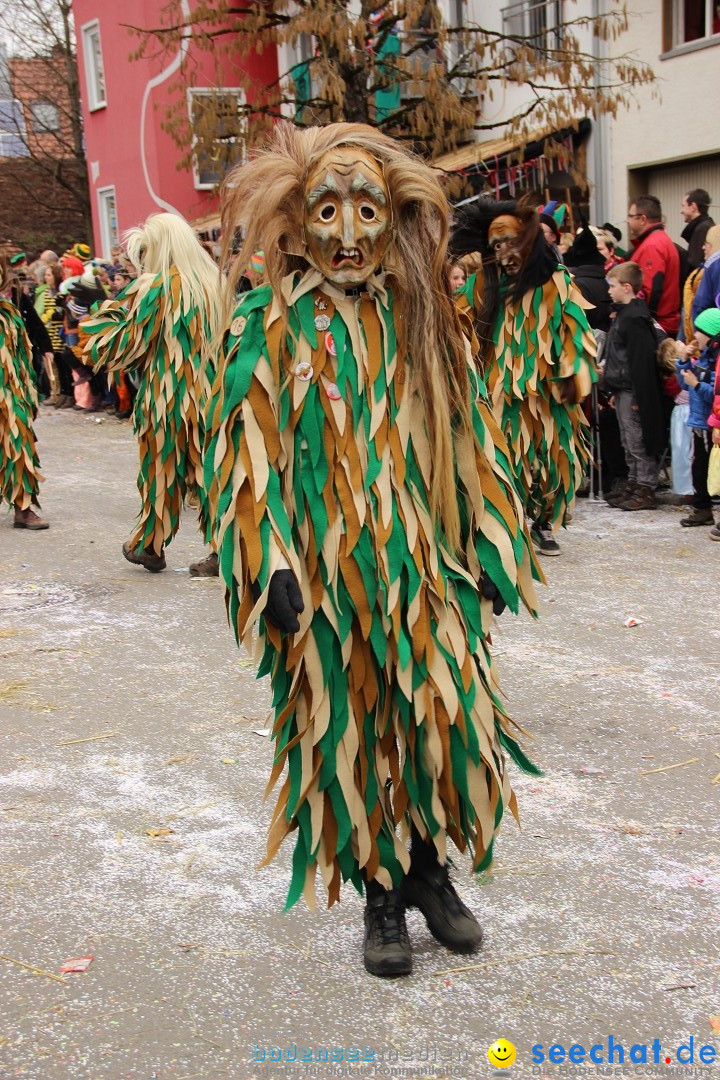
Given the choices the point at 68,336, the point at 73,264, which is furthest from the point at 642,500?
the point at 73,264

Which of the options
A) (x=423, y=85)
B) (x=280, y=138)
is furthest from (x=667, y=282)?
(x=280, y=138)

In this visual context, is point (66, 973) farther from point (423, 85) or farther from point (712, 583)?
point (423, 85)

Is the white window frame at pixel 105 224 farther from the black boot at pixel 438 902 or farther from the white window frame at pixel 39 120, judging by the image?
the black boot at pixel 438 902

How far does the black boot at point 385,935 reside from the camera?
2.88 m

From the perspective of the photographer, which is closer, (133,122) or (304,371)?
(304,371)

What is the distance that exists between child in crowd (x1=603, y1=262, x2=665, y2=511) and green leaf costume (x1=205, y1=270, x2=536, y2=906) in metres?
5.66

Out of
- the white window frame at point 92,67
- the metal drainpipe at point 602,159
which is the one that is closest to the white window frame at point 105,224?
the white window frame at point 92,67

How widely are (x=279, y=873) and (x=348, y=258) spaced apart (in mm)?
1767

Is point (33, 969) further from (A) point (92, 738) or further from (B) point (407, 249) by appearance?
(B) point (407, 249)

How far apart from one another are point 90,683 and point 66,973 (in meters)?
2.33

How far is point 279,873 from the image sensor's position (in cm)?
348

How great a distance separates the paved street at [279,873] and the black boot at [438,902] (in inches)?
2.4

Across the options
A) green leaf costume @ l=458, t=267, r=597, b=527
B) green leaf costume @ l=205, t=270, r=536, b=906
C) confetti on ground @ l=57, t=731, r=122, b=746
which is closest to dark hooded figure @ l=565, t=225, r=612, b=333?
green leaf costume @ l=458, t=267, r=597, b=527

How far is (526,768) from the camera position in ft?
10.1
